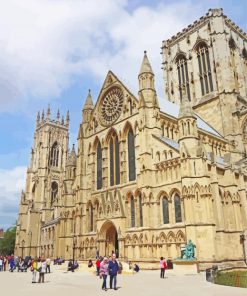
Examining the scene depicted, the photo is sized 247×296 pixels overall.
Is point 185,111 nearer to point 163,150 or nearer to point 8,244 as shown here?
point 163,150

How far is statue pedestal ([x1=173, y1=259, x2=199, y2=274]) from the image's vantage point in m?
23.1

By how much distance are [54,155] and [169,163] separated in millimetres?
60665

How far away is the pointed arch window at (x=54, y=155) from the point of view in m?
83.0

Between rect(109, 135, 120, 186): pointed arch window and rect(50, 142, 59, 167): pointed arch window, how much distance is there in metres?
48.9

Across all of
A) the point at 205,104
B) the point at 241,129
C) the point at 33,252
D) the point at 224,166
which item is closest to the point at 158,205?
the point at 224,166

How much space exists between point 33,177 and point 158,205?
196 feet

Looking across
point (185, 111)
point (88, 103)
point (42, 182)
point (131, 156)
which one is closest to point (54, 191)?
point (42, 182)

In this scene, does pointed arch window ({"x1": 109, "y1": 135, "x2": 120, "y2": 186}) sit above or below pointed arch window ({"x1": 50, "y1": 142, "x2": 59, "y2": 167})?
below

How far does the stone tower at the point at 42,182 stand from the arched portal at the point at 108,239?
32856mm

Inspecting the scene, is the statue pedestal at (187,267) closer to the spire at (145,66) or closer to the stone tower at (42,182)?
the spire at (145,66)

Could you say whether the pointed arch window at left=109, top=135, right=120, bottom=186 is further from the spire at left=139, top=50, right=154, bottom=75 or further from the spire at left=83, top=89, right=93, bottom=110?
the spire at left=139, top=50, right=154, bottom=75

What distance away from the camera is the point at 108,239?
110ft

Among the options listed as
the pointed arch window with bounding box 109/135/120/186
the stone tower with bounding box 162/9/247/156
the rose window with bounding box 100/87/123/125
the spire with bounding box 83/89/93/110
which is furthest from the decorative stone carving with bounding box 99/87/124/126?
the stone tower with bounding box 162/9/247/156

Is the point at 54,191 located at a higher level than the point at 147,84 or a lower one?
lower
